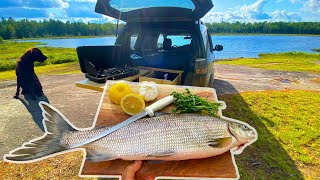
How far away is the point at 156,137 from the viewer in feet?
5.22

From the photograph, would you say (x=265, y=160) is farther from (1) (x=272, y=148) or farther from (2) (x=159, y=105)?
(2) (x=159, y=105)

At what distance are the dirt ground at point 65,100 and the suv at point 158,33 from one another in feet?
7.15

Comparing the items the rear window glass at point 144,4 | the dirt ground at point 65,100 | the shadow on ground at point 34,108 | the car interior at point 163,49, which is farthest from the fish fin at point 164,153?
the shadow on ground at point 34,108

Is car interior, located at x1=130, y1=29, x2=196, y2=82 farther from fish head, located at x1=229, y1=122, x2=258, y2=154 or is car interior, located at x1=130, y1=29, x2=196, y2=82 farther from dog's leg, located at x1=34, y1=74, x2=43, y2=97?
dog's leg, located at x1=34, y1=74, x2=43, y2=97

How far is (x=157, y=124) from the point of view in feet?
5.49

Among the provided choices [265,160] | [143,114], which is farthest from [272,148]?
[143,114]

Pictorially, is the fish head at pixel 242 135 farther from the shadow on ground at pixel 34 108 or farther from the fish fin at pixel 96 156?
the shadow on ground at pixel 34 108

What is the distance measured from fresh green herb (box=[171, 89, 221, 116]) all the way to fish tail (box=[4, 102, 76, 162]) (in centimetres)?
77

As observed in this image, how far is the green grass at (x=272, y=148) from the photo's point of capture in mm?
3988

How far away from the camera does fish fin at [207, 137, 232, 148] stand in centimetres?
159

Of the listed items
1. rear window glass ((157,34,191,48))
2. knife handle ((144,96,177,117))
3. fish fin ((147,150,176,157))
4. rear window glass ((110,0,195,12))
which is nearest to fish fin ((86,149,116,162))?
fish fin ((147,150,176,157))

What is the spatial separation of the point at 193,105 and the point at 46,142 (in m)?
1.02

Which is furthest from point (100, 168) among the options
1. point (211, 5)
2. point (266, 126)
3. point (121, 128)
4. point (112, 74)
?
point (266, 126)

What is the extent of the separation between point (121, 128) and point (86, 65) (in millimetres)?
1702
